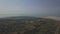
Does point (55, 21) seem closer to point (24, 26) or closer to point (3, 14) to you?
point (24, 26)

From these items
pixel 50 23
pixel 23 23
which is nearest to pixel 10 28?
pixel 23 23

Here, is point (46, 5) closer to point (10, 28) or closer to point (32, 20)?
point (32, 20)

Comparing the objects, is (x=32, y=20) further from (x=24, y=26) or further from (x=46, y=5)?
(x=46, y=5)

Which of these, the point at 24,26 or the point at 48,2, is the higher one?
the point at 48,2

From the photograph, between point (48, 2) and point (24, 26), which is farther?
point (48, 2)

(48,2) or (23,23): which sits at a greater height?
(48,2)

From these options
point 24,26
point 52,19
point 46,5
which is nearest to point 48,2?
point 46,5

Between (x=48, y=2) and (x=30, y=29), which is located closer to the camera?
(x=30, y=29)

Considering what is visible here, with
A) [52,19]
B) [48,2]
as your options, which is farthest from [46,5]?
[52,19]
